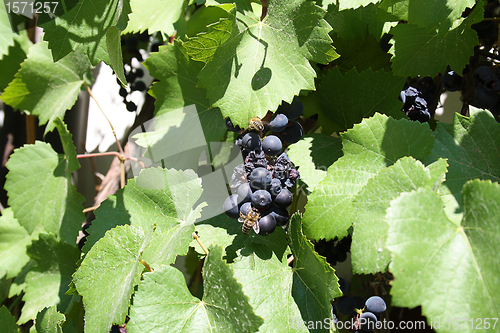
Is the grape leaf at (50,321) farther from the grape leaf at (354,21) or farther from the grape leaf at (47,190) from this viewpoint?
the grape leaf at (354,21)

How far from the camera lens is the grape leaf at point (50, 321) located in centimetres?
93

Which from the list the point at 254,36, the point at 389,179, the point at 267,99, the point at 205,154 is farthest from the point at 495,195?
the point at 205,154

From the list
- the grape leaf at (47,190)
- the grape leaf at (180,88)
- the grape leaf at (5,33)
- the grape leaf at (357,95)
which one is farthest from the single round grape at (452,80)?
the grape leaf at (5,33)

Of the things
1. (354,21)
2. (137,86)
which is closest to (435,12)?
(354,21)

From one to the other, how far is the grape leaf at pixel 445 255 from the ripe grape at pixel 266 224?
34cm

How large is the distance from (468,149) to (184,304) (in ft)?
2.59

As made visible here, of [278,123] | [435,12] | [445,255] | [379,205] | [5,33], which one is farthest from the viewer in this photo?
[5,33]

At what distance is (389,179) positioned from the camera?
72 cm

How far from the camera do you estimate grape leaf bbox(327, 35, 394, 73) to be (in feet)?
3.78

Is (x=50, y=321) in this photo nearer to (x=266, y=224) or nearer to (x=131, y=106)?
(x=266, y=224)

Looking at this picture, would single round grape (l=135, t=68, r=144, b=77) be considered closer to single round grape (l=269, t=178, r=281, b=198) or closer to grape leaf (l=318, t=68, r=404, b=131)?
grape leaf (l=318, t=68, r=404, b=131)

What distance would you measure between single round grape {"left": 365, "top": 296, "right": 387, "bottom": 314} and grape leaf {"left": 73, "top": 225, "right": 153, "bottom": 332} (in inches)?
25.6

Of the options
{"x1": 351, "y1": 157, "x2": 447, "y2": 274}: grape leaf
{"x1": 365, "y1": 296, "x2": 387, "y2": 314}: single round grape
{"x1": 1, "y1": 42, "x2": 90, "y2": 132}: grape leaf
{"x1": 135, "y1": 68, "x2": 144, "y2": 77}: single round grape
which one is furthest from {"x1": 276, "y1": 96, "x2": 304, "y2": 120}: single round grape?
{"x1": 135, "y1": 68, "x2": 144, "y2": 77}: single round grape

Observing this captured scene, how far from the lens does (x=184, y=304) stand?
0.86 metres
